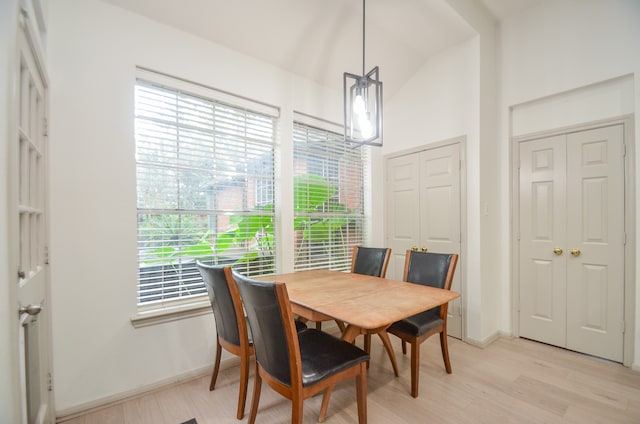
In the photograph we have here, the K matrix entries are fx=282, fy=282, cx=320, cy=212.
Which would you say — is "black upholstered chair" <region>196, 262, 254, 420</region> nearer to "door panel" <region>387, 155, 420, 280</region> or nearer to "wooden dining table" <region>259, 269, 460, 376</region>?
"wooden dining table" <region>259, 269, 460, 376</region>

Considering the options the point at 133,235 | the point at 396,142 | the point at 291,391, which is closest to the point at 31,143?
the point at 133,235

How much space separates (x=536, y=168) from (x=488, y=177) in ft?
1.45

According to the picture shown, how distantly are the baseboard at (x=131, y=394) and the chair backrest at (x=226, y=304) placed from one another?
0.58m

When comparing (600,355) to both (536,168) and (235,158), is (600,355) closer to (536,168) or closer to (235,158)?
(536,168)

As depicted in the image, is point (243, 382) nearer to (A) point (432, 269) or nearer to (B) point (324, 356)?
(B) point (324, 356)

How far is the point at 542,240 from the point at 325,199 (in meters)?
2.19

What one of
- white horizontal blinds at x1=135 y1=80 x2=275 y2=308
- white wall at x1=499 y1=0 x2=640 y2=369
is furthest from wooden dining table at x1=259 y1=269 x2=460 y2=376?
white wall at x1=499 y1=0 x2=640 y2=369

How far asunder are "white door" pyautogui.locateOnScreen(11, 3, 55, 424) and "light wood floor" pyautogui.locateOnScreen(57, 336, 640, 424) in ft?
1.64

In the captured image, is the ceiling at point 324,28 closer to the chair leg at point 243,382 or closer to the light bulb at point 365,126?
the light bulb at point 365,126

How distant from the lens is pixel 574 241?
2559 mm

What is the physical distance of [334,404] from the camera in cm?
183

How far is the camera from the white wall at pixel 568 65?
2266 millimetres

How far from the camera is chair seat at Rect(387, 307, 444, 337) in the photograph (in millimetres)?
1953

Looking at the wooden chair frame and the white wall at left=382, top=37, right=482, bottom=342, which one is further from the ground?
the white wall at left=382, top=37, right=482, bottom=342
